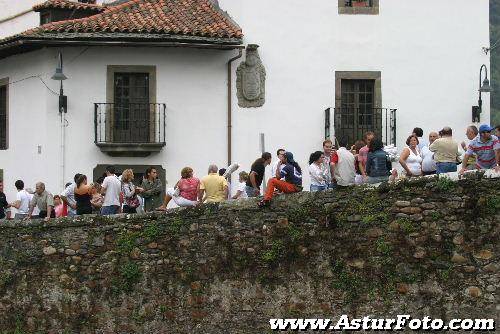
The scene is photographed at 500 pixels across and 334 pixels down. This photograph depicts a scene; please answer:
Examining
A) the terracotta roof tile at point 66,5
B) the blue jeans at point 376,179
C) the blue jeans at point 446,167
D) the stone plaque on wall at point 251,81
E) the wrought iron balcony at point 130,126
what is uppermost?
the terracotta roof tile at point 66,5

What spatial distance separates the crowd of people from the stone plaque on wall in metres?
3.87

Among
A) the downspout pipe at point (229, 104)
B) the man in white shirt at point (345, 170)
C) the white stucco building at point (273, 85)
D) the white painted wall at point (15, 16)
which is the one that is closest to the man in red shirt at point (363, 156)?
the man in white shirt at point (345, 170)

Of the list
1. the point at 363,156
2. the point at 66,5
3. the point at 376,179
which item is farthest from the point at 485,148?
the point at 66,5

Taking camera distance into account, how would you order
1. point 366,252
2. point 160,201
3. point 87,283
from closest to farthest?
1. point 366,252
2. point 87,283
3. point 160,201

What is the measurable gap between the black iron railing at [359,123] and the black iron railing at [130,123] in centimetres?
373

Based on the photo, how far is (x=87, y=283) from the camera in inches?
909

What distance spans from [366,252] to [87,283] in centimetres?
483

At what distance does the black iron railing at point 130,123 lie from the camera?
30641mm

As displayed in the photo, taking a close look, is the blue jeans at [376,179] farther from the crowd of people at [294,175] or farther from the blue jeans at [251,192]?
the blue jeans at [251,192]

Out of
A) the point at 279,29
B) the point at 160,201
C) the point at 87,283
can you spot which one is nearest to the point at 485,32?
the point at 279,29

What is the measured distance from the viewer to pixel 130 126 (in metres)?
30.8

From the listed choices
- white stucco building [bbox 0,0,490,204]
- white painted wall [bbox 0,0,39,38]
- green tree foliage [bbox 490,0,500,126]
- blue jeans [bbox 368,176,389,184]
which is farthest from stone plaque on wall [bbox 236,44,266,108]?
green tree foliage [bbox 490,0,500,126]

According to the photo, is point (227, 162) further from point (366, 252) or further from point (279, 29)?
point (366, 252)

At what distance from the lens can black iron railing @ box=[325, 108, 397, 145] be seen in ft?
100
